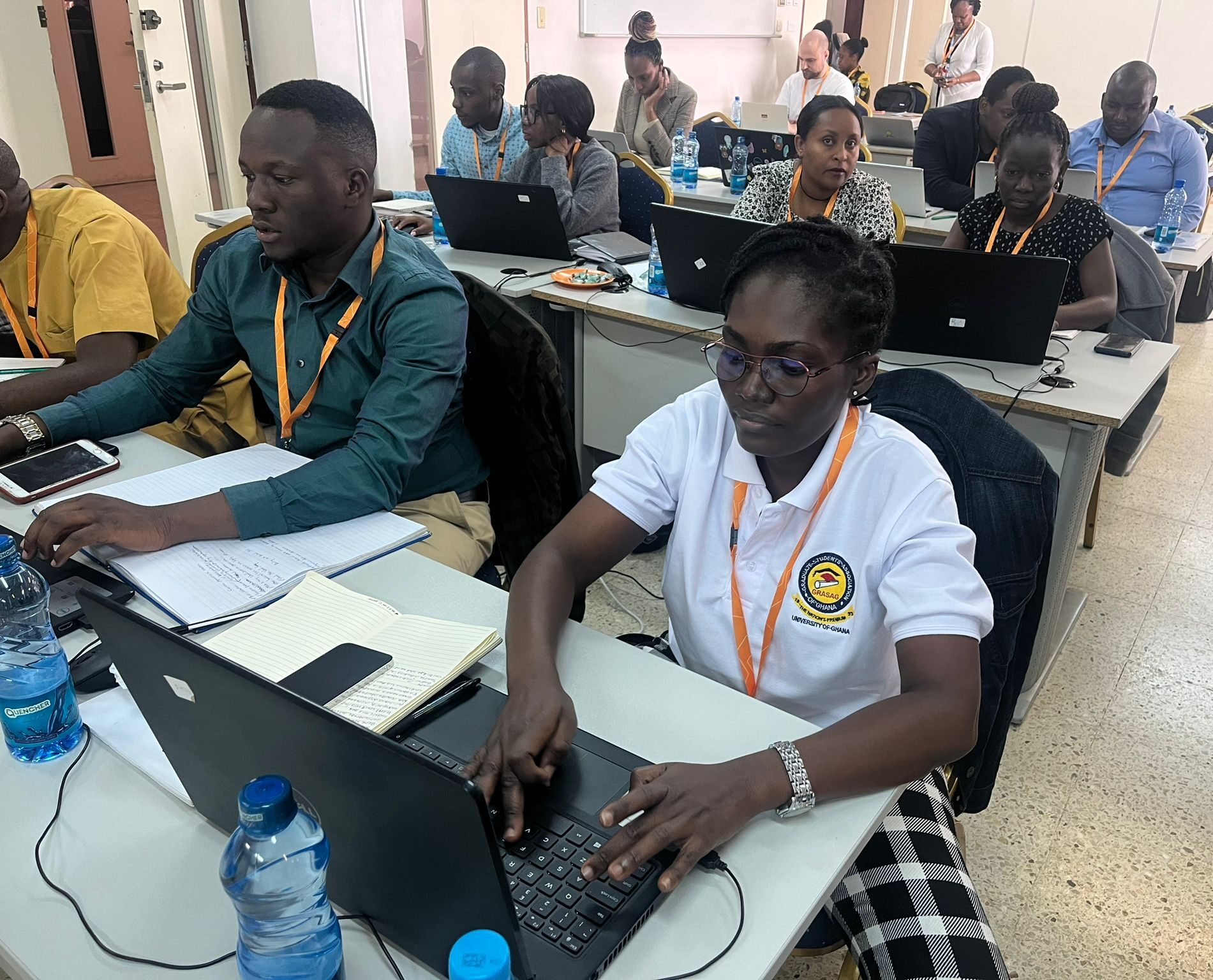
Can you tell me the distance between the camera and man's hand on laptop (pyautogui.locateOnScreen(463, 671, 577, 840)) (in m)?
0.86

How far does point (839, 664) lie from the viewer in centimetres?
113

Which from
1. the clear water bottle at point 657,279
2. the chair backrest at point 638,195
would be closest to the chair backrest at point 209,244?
the clear water bottle at point 657,279

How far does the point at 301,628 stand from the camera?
43.6 inches

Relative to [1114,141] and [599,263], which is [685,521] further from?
[1114,141]

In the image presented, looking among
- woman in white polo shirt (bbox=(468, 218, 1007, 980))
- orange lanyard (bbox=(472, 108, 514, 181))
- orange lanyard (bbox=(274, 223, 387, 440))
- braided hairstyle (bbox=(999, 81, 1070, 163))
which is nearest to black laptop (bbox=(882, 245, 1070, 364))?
braided hairstyle (bbox=(999, 81, 1070, 163))

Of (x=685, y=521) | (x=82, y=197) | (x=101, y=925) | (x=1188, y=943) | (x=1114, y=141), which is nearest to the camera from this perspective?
(x=101, y=925)

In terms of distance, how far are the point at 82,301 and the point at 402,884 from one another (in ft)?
5.49

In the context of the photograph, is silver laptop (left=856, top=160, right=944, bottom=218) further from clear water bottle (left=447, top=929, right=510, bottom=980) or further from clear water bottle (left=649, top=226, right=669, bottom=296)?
clear water bottle (left=447, top=929, right=510, bottom=980)

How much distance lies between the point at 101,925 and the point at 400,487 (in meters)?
0.80

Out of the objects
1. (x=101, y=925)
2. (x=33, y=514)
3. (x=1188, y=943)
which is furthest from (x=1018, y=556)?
(x=33, y=514)

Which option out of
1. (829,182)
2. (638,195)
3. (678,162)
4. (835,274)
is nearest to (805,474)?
(835,274)

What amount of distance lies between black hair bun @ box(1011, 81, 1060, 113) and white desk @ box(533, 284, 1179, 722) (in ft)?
4.43

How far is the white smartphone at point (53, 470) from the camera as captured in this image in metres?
1.44

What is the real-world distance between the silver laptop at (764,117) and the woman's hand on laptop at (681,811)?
Result: 520cm
